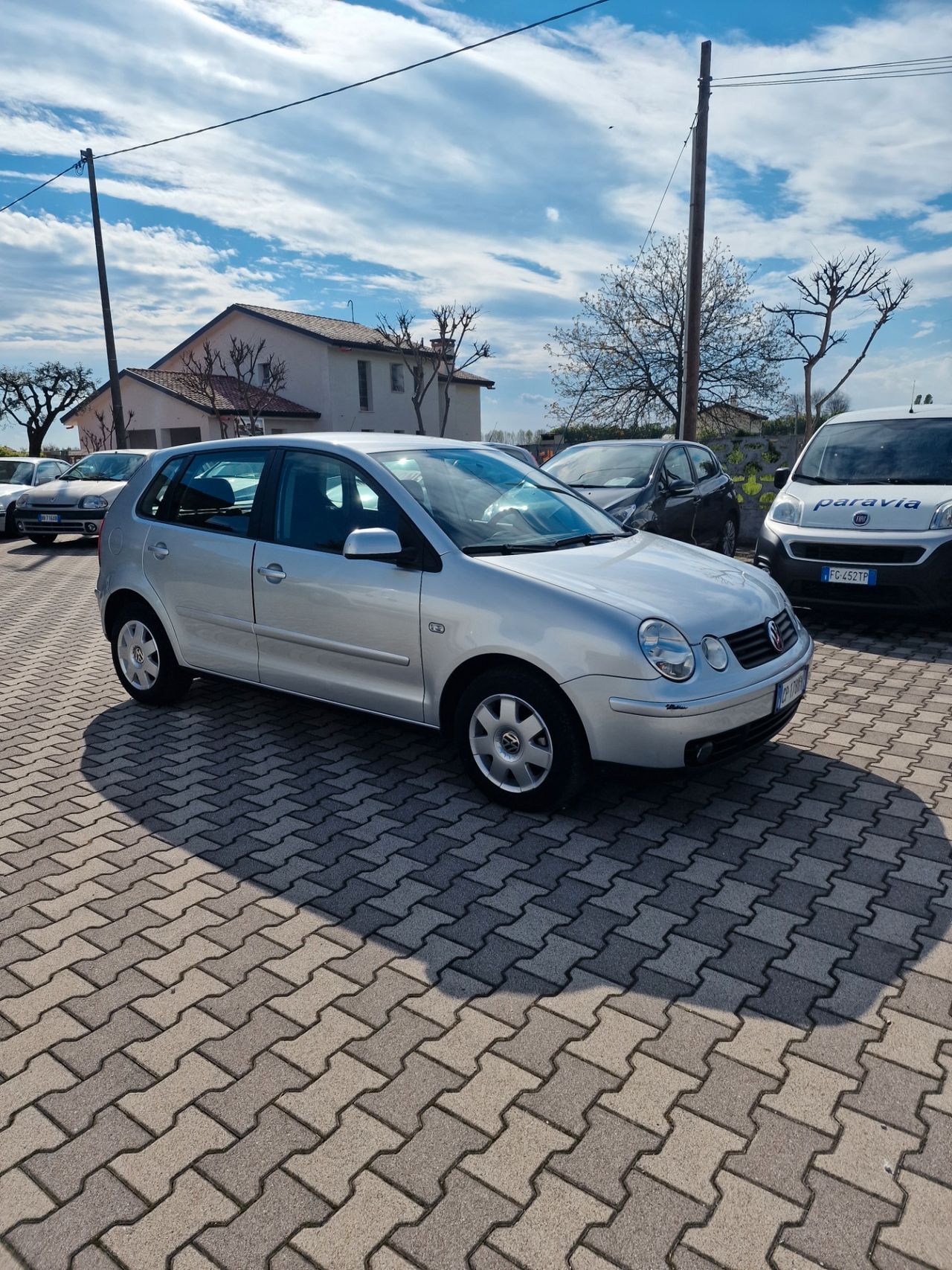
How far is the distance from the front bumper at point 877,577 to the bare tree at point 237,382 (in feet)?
82.8

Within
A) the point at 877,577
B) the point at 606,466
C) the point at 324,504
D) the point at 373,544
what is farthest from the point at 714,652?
the point at 606,466

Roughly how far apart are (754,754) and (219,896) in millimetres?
2839

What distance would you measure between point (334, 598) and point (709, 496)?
717 cm

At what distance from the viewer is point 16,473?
1938cm

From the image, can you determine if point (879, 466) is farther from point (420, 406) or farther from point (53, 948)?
point (420, 406)

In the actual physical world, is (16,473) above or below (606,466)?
below

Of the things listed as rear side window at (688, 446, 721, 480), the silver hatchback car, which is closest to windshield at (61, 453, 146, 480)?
rear side window at (688, 446, 721, 480)

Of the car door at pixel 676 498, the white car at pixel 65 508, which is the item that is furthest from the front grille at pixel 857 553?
the white car at pixel 65 508

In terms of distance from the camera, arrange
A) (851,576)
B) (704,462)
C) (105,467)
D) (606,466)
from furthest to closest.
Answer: (105,467) → (704,462) → (606,466) → (851,576)

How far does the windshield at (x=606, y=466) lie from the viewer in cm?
954

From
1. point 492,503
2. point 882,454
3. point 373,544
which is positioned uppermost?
point 882,454

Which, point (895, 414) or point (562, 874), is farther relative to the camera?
point (895, 414)

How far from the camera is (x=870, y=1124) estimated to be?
2.27m

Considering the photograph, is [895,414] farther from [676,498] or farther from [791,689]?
[791,689]
